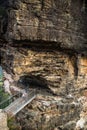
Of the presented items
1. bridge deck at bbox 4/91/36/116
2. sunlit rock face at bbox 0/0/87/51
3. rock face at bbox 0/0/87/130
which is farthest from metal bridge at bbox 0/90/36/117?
sunlit rock face at bbox 0/0/87/51

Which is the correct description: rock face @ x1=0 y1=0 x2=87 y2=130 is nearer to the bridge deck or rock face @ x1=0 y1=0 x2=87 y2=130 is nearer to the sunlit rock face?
the sunlit rock face

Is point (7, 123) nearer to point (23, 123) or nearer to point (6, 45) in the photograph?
point (23, 123)

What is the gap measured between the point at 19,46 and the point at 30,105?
346cm

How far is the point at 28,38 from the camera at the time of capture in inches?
640

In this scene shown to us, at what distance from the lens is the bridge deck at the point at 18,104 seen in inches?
696

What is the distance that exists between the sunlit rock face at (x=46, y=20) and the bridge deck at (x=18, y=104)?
10.6 feet

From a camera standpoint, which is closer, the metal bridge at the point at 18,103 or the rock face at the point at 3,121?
the rock face at the point at 3,121

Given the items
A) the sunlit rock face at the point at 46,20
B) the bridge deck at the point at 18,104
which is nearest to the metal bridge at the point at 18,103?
the bridge deck at the point at 18,104

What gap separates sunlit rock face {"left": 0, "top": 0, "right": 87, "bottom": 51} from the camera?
52.1ft

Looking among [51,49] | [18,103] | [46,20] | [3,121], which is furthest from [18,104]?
[46,20]

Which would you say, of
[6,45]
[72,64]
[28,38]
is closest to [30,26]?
[28,38]

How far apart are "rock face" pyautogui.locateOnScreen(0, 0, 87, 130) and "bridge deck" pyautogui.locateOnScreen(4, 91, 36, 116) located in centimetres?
65

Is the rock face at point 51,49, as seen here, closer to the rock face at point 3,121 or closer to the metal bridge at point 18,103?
the metal bridge at point 18,103

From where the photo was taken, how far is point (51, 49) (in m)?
17.6
